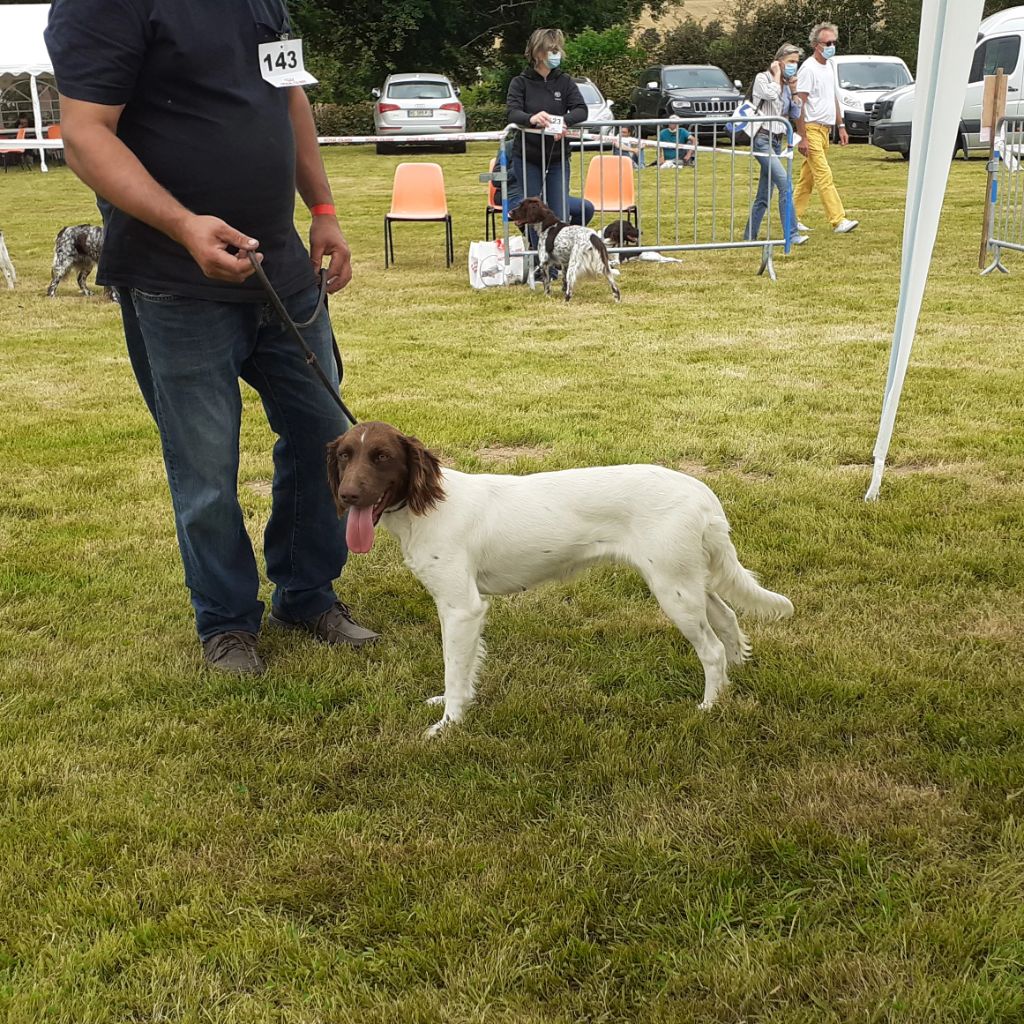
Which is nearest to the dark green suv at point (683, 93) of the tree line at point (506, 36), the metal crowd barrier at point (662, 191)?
the tree line at point (506, 36)

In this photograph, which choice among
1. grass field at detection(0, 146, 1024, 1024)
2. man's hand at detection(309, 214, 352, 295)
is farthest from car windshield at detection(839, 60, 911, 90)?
man's hand at detection(309, 214, 352, 295)

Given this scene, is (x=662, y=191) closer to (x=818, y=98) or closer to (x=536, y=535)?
(x=818, y=98)

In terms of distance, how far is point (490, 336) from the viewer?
9.38 meters

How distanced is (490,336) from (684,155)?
1583 cm

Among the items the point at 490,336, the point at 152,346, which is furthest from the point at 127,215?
the point at 490,336

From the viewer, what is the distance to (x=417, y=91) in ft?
91.6

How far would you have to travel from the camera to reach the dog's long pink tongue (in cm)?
319

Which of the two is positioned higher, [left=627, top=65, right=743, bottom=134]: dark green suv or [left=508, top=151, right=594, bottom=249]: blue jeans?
[left=627, top=65, right=743, bottom=134]: dark green suv

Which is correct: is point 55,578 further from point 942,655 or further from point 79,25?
point 942,655

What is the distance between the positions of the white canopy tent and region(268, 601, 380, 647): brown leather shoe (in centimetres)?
2592

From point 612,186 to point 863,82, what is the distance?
55.7ft

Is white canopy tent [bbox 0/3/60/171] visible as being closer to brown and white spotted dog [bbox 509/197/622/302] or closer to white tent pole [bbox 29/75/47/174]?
white tent pole [bbox 29/75/47/174]

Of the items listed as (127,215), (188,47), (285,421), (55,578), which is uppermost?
(188,47)

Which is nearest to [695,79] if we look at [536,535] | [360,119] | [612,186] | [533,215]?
[360,119]
